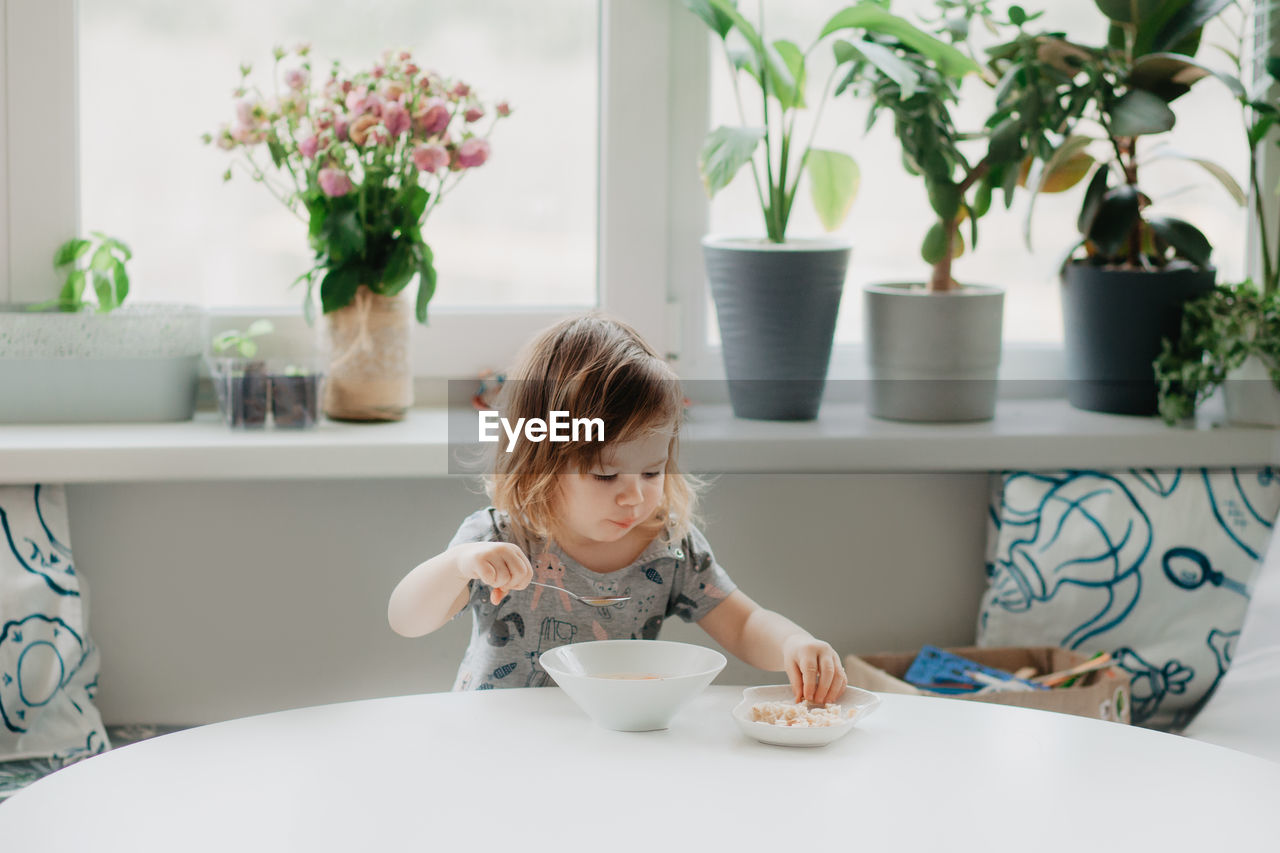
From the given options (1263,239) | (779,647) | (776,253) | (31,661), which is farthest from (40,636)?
(1263,239)

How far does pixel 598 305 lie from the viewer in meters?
1.87

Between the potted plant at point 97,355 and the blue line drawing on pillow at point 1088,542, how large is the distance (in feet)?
3.90

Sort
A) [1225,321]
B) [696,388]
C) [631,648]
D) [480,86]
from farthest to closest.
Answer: [696,388] < [480,86] < [1225,321] < [631,648]

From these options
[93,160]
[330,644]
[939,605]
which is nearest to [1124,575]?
[939,605]

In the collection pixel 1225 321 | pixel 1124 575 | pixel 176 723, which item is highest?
pixel 1225 321

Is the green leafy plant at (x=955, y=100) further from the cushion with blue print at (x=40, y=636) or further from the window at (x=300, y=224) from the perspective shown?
the cushion with blue print at (x=40, y=636)

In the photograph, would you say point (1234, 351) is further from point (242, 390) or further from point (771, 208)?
point (242, 390)

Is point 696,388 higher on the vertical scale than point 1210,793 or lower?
higher

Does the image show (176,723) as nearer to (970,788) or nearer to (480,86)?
(480,86)

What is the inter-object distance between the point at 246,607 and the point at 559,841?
1076 millimetres

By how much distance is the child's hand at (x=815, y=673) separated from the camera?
3.33 feet

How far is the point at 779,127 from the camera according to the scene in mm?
1831

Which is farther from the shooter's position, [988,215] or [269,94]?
[988,215]

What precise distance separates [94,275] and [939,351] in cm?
119
